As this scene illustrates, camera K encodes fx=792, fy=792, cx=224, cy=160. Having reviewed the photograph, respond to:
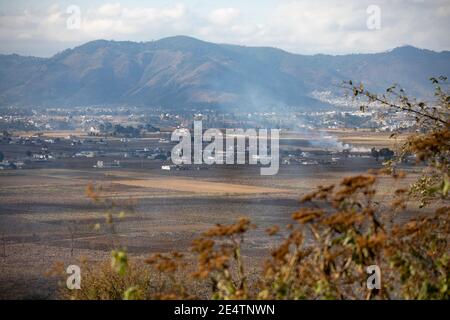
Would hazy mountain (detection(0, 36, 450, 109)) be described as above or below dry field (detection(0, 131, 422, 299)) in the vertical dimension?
above

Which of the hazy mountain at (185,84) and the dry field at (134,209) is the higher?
the hazy mountain at (185,84)

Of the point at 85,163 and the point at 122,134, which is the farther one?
the point at 122,134

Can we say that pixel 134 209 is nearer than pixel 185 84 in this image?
Yes

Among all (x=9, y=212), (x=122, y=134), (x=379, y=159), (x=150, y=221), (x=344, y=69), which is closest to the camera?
(x=150, y=221)

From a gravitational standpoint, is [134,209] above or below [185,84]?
below

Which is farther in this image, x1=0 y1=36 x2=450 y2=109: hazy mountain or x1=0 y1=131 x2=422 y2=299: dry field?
x1=0 y1=36 x2=450 y2=109: hazy mountain

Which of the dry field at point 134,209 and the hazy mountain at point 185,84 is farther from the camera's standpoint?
the hazy mountain at point 185,84
